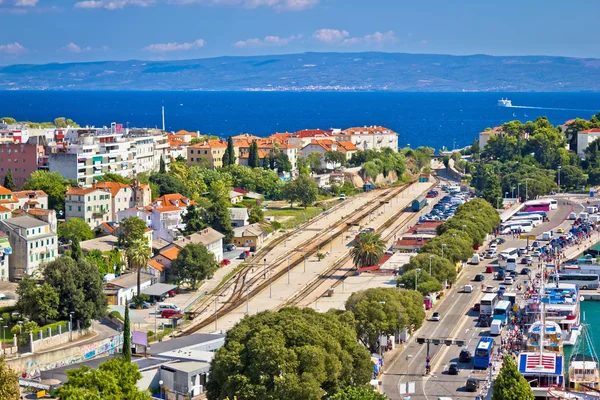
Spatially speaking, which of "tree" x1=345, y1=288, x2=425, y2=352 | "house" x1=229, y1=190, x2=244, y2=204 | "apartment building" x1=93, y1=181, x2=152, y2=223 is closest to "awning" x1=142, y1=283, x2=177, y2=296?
"tree" x1=345, y1=288, x2=425, y2=352

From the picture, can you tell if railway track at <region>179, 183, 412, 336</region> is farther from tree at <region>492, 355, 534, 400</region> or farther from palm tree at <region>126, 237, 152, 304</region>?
tree at <region>492, 355, 534, 400</region>

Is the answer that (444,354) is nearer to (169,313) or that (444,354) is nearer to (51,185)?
(169,313)

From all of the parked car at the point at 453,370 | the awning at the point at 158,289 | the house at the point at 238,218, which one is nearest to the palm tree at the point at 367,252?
the awning at the point at 158,289

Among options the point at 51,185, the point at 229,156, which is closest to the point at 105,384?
the point at 51,185

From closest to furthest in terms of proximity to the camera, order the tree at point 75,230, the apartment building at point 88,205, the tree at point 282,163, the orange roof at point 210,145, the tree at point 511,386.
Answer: the tree at point 511,386, the tree at point 75,230, the apartment building at point 88,205, the orange roof at point 210,145, the tree at point 282,163

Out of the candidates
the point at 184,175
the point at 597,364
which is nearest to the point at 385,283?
the point at 597,364

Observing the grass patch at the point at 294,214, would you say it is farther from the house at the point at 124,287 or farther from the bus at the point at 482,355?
the bus at the point at 482,355
